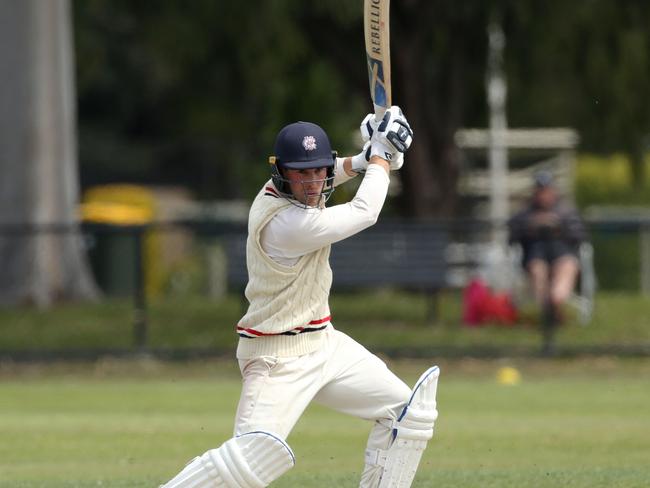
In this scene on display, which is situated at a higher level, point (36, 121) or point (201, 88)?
point (201, 88)

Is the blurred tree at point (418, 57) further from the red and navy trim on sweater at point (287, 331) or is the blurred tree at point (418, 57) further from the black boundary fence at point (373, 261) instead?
the red and navy trim on sweater at point (287, 331)

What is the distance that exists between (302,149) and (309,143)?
0.04m

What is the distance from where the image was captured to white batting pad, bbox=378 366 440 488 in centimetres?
624

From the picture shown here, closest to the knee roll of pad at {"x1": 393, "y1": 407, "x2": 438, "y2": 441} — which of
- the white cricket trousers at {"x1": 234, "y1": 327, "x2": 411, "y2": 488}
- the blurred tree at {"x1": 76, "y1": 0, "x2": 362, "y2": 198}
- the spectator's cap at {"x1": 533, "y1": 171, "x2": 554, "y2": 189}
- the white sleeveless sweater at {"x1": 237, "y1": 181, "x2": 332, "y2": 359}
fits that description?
the white cricket trousers at {"x1": 234, "y1": 327, "x2": 411, "y2": 488}

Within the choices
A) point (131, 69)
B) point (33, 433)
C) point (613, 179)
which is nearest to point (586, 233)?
point (33, 433)

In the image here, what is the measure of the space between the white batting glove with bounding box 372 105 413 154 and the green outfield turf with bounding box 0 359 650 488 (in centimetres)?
202

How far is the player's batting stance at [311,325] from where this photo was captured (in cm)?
615

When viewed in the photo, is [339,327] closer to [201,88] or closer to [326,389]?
[326,389]

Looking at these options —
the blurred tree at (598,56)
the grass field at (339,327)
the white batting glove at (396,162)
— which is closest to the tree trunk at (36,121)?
the grass field at (339,327)

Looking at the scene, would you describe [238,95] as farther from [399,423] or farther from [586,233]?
[399,423]

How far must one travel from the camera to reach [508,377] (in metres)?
14.0

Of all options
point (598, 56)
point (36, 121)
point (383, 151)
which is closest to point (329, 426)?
point (383, 151)

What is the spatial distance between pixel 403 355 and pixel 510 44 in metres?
4.72

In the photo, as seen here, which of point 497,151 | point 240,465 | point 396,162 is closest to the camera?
point 240,465
